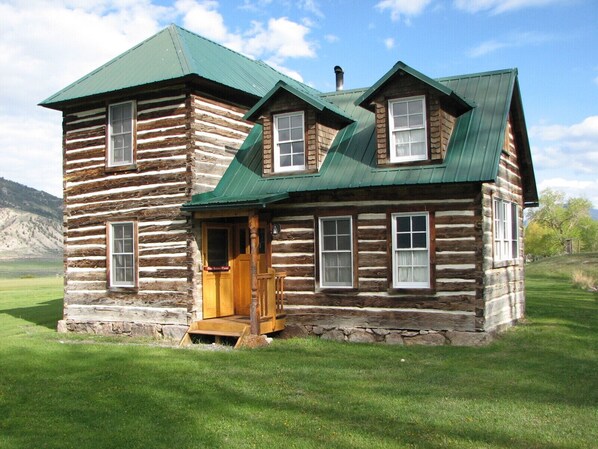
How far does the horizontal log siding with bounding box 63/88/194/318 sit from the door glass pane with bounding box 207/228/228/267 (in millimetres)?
673

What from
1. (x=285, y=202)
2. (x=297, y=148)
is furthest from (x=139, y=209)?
(x=297, y=148)

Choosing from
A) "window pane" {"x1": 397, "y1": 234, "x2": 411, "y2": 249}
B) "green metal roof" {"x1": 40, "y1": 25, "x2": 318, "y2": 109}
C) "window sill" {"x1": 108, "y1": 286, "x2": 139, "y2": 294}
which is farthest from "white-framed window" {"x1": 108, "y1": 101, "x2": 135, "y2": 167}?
"window pane" {"x1": 397, "y1": 234, "x2": 411, "y2": 249}

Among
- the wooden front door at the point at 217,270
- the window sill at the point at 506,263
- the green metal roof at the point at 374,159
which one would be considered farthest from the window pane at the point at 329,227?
the window sill at the point at 506,263

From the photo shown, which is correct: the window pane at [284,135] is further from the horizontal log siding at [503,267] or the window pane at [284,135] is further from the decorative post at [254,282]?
the horizontal log siding at [503,267]

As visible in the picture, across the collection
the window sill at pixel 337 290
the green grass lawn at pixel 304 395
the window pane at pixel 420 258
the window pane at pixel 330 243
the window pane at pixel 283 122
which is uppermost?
the window pane at pixel 283 122

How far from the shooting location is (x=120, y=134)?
1716 centimetres

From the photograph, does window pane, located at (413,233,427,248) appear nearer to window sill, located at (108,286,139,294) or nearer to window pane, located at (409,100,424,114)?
window pane, located at (409,100,424,114)

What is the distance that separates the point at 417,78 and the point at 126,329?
383 inches

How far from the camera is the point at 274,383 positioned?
1059 centimetres

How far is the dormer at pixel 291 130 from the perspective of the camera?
15.6 m

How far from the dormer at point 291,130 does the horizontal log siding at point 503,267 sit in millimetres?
4142

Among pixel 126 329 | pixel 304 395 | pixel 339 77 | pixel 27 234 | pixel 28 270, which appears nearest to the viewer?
pixel 304 395

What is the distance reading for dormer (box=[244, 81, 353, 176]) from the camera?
15.6 metres

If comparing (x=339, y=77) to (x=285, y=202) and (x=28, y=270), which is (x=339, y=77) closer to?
(x=285, y=202)
